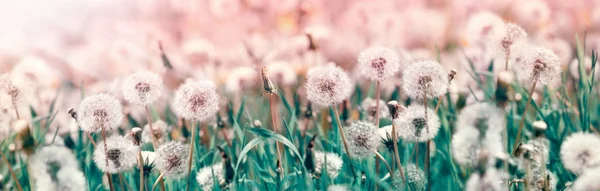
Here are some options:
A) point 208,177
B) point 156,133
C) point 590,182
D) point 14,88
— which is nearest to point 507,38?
point 590,182

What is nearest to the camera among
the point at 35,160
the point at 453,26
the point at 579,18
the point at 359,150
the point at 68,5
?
the point at 359,150

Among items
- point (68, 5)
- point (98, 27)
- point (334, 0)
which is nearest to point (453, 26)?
point (334, 0)

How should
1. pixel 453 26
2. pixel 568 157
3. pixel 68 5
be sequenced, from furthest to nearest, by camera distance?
pixel 68 5 → pixel 453 26 → pixel 568 157

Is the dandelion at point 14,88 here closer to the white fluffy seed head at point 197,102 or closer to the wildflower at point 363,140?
the white fluffy seed head at point 197,102

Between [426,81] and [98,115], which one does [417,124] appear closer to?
[426,81]

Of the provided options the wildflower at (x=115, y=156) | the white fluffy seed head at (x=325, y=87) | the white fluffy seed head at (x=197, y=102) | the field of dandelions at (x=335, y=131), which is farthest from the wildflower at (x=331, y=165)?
the wildflower at (x=115, y=156)

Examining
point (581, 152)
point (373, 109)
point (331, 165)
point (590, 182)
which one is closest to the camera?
point (590, 182)

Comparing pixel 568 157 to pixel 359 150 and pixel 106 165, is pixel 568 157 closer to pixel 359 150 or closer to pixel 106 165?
pixel 359 150
